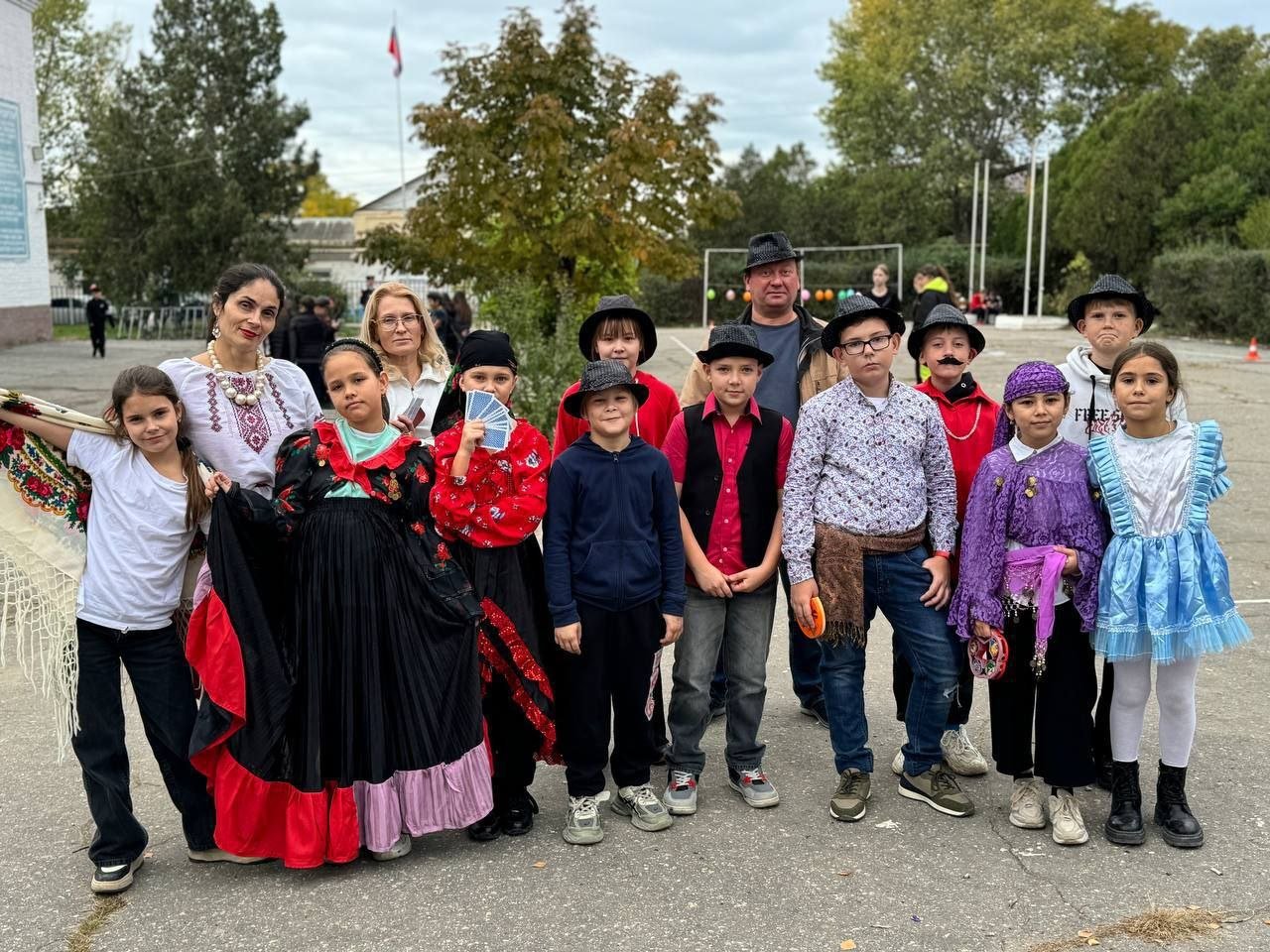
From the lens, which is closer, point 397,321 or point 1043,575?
point 1043,575

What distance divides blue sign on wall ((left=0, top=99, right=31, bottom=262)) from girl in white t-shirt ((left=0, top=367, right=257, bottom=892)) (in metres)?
24.9

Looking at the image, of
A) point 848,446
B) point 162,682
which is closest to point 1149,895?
point 848,446

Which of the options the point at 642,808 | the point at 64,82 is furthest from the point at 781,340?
the point at 64,82

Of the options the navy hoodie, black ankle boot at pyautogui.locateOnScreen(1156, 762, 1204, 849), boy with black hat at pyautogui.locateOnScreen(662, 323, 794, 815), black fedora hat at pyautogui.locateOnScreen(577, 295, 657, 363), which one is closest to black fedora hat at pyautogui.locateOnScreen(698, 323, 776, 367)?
boy with black hat at pyautogui.locateOnScreen(662, 323, 794, 815)

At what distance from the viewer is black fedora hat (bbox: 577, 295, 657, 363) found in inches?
166

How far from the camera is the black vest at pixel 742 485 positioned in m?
4.07

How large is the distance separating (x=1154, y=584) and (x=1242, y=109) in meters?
41.8

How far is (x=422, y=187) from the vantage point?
1486 cm

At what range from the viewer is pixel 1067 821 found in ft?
12.3

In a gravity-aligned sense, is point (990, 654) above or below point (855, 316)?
below

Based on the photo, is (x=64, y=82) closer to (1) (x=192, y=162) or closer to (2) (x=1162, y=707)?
(1) (x=192, y=162)

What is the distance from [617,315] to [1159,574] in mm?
2048

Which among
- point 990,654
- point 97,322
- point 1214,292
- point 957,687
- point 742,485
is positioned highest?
point 1214,292

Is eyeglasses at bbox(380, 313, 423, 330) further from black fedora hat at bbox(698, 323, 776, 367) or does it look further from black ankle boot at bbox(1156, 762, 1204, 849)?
black ankle boot at bbox(1156, 762, 1204, 849)
